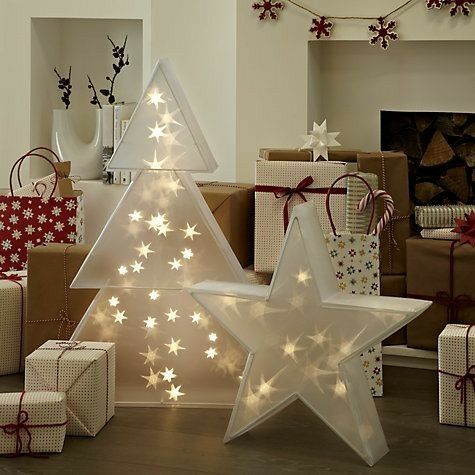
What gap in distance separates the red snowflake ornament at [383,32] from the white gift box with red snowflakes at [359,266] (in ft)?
3.43

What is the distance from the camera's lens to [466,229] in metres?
3.26

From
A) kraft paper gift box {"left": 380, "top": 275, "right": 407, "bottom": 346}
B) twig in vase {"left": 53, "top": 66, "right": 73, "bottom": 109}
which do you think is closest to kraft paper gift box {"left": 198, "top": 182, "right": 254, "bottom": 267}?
kraft paper gift box {"left": 380, "top": 275, "right": 407, "bottom": 346}

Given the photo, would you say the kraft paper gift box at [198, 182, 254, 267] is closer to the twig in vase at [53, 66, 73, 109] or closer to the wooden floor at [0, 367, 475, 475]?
the wooden floor at [0, 367, 475, 475]

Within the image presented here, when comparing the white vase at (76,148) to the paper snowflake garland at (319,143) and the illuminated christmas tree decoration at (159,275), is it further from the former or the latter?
the illuminated christmas tree decoration at (159,275)

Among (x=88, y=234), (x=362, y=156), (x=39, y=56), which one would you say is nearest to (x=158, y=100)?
(x=362, y=156)

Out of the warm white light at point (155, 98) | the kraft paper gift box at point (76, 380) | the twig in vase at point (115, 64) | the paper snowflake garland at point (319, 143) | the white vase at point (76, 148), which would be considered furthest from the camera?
the twig in vase at point (115, 64)

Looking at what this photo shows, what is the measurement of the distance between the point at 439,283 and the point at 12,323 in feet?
4.78

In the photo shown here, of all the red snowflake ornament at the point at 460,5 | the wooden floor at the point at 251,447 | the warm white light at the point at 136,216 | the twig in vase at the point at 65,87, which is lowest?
the wooden floor at the point at 251,447

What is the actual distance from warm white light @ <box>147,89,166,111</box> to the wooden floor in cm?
93

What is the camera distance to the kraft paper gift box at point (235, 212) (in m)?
3.37

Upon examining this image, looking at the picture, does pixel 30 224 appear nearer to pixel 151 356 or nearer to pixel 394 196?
pixel 151 356

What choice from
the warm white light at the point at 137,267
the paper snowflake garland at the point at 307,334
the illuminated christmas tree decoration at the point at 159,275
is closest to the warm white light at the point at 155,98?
the illuminated christmas tree decoration at the point at 159,275

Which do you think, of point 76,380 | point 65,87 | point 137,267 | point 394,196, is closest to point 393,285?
point 394,196

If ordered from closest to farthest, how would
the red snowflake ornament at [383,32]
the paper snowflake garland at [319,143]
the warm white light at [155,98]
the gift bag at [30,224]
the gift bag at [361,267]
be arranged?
the warm white light at [155,98]
the gift bag at [361,267]
the paper snowflake garland at [319,143]
the gift bag at [30,224]
the red snowflake ornament at [383,32]
